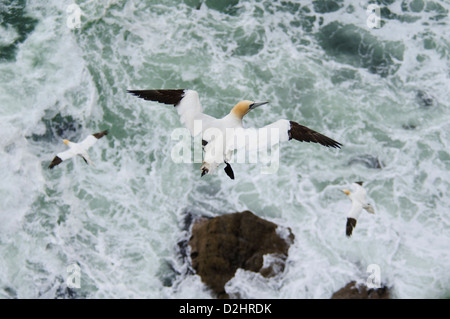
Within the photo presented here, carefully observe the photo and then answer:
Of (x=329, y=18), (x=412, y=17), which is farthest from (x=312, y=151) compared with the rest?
(x=412, y=17)

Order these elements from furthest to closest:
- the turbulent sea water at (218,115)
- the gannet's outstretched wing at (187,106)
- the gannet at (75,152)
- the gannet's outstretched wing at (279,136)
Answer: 1. the gannet at (75,152)
2. the turbulent sea water at (218,115)
3. the gannet's outstretched wing at (187,106)
4. the gannet's outstretched wing at (279,136)

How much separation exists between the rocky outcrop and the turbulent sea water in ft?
0.64

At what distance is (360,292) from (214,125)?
399 cm

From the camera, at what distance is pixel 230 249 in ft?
33.6

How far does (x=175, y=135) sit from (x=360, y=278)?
5141 millimetres

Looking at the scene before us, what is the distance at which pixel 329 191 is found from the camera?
12180 mm

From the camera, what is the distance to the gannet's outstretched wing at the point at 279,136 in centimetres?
847

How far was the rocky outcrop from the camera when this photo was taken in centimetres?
1022

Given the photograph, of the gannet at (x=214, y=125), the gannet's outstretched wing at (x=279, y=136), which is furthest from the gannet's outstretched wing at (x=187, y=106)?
the gannet's outstretched wing at (x=279, y=136)

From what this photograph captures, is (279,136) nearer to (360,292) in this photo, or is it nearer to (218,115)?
(360,292)

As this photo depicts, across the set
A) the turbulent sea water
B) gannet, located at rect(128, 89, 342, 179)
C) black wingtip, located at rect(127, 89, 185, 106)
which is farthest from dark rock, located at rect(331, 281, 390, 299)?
black wingtip, located at rect(127, 89, 185, 106)

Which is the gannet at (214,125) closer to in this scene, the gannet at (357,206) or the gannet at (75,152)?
the gannet at (357,206)

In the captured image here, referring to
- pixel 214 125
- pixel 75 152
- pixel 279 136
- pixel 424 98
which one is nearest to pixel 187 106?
pixel 214 125

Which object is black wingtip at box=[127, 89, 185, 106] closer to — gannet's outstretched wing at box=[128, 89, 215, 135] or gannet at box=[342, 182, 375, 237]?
gannet's outstretched wing at box=[128, 89, 215, 135]
